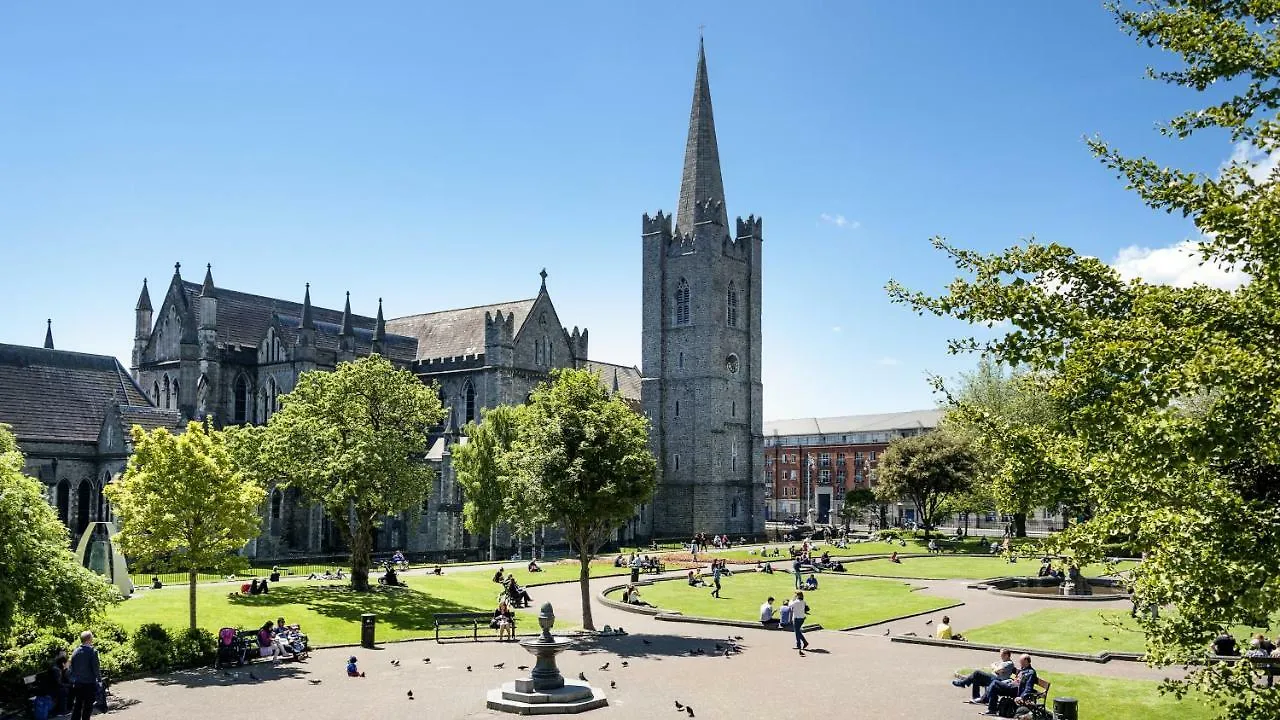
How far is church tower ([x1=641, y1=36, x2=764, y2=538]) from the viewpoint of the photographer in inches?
3356

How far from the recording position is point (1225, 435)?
34.1 feet

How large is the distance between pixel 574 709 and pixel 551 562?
3963 centimetres

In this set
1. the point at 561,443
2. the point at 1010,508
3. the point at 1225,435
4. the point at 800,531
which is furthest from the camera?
the point at 800,531

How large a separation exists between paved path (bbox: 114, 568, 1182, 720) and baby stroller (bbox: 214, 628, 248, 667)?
0.49m

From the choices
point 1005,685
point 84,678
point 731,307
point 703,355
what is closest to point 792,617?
point 1005,685

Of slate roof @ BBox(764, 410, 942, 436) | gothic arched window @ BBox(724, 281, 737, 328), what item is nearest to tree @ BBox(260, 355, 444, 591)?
gothic arched window @ BBox(724, 281, 737, 328)

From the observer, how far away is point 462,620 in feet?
111

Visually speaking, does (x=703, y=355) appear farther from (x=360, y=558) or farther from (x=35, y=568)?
(x=35, y=568)

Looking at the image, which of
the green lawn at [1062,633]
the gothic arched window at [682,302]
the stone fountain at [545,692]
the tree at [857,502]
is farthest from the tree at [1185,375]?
the tree at [857,502]

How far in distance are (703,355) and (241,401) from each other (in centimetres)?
3809

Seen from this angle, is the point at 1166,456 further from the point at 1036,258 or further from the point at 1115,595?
the point at 1115,595

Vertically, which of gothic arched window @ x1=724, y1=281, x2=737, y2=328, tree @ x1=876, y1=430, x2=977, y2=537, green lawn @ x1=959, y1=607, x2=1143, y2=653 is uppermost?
gothic arched window @ x1=724, y1=281, x2=737, y2=328

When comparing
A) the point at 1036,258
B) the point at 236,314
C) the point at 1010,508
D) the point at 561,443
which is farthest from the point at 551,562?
the point at 1036,258

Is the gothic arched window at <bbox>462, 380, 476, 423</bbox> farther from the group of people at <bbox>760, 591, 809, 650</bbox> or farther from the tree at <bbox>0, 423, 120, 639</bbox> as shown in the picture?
the tree at <bbox>0, 423, 120, 639</bbox>
